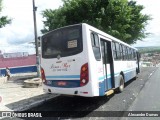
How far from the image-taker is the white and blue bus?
941cm

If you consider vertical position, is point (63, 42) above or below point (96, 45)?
above

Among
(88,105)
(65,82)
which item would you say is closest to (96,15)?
(88,105)

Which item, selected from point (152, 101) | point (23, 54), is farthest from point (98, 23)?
point (23, 54)

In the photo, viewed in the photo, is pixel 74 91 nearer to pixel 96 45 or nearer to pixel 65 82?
pixel 65 82

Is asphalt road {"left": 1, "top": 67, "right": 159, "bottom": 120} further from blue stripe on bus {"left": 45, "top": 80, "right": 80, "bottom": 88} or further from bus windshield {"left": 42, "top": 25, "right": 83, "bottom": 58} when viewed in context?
bus windshield {"left": 42, "top": 25, "right": 83, "bottom": 58}

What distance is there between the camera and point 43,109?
10.4m

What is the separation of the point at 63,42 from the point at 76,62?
41.3 inches

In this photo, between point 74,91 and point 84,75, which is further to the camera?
point 74,91

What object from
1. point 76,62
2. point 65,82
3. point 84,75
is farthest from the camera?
point 65,82

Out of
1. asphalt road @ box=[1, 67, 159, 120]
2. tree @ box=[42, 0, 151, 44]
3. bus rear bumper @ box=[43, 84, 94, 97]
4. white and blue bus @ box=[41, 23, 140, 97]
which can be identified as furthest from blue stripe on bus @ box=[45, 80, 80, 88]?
tree @ box=[42, 0, 151, 44]

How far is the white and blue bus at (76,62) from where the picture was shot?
9414 mm

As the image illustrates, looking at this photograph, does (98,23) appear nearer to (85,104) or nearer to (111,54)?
(111,54)

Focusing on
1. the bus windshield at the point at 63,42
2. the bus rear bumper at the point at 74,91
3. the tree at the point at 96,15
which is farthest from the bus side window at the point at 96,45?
the tree at the point at 96,15

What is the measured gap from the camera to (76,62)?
377 inches
